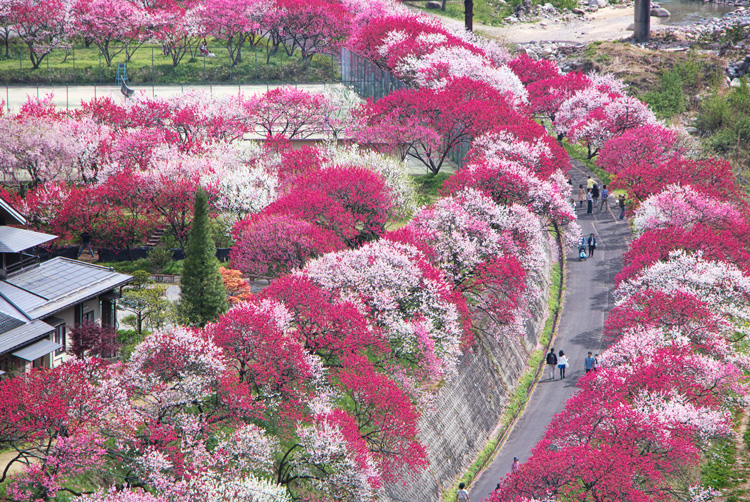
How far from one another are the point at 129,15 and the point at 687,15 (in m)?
86.2

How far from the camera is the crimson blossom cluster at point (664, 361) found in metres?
39.2

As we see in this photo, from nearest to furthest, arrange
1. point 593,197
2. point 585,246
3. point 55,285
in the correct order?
1. point 55,285
2. point 585,246
3. point 593,197

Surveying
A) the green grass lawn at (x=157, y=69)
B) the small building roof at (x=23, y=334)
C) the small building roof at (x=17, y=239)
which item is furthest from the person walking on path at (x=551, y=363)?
the green grass lawn at (x=157, y=69)

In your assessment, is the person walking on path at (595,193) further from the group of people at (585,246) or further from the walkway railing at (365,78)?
the walkway railing at (365,78)

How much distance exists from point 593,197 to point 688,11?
8836 cm

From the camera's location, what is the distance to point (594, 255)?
71.4 metres

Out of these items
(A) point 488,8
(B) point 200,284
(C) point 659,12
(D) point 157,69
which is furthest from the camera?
(C) point 659,12

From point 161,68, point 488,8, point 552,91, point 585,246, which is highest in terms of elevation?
point 488,8

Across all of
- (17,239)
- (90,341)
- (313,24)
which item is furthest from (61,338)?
(313,24)

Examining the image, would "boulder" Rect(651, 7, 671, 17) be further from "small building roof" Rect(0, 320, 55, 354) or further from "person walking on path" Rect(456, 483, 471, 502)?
"small building roof" Rect(0, 320, 55, 354)

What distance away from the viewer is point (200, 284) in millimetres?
44344

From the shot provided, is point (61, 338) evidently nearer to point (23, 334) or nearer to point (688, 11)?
point (23, 334)

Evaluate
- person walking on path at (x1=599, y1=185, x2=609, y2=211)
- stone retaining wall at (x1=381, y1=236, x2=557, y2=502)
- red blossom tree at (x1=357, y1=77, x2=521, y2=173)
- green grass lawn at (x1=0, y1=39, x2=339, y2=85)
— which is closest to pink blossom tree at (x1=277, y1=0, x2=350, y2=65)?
green grass lawn at (x1=0, y1=39, x2=339, y2=85)

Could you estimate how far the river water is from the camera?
478 feet
